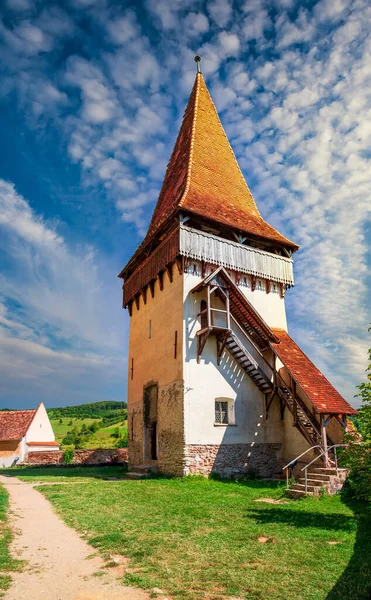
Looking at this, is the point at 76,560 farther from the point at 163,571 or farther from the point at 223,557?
the point at 223,557

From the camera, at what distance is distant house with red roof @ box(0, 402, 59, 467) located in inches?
1369

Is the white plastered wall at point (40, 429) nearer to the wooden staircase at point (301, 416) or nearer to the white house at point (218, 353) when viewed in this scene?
the white house at point (218, 353)

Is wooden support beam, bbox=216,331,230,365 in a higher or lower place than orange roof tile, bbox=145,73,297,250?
lower

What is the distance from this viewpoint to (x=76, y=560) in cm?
615

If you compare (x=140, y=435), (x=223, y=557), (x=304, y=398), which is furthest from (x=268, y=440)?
(x=223, y=557)

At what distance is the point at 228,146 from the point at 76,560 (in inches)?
958

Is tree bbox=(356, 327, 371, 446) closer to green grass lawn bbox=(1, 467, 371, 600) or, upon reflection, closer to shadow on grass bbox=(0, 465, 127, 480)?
green grass lawn bbox=(1, 467, 371, 600)

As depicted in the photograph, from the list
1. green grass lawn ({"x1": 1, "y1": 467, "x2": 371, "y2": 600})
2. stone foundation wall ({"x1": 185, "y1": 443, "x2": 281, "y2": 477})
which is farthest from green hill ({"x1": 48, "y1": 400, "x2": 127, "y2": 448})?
green grass lawn ({"x1": 1, "y1": 467, "x2": 371, "y2": 600})

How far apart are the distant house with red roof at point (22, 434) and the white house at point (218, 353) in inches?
672

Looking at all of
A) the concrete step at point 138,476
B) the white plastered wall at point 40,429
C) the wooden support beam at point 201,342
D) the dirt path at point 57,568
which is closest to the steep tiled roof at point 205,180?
the wooden support beam at point 201,342

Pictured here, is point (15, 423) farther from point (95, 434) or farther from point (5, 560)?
point (5, 560)

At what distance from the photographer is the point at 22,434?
116 ft

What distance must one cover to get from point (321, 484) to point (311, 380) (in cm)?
524

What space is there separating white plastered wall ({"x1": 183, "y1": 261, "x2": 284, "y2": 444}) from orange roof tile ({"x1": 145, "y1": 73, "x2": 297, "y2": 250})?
3293 mm
